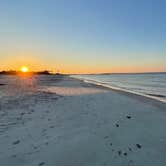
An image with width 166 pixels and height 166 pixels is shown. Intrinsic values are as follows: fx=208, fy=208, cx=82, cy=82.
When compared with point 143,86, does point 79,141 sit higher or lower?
higher

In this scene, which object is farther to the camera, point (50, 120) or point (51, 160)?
point (50, 120)

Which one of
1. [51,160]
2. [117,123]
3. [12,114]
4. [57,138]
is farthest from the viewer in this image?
[12,114]

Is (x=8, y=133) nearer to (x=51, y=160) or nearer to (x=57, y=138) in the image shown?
(x=57, y=138)

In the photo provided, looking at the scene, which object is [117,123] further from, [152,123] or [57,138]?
[57,138]

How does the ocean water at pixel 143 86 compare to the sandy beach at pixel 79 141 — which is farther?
the ocean water at pixel 143 86

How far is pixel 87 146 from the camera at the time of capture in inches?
222

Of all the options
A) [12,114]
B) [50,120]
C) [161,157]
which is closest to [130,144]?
[161,157]

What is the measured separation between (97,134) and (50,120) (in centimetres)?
240

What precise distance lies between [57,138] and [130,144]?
212 centimetres

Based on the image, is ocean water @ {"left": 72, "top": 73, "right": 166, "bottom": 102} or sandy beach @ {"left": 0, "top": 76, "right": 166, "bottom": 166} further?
ocean water @ {"left": 72, "top": 73, "right": 166, "bottom": 102}

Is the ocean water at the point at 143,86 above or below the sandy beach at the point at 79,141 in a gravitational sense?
below

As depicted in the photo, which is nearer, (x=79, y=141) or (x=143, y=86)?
(x=79, y=141)

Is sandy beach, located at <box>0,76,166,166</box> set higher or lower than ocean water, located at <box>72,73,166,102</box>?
higher

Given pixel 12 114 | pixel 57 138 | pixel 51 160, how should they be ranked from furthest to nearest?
pixel 12 114, pixel 57 138, pixel 51 160
